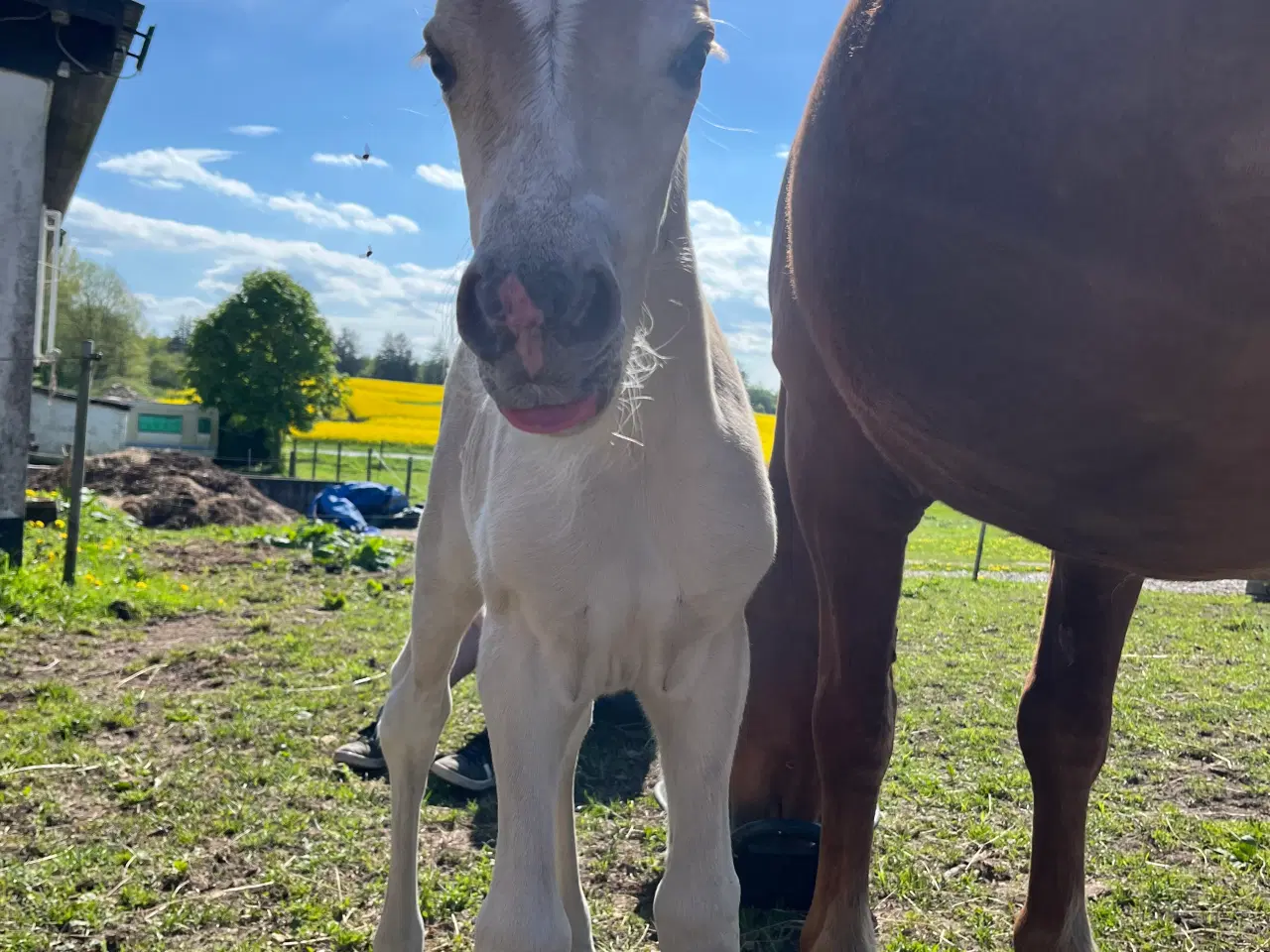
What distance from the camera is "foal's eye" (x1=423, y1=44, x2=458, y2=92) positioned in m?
1.52

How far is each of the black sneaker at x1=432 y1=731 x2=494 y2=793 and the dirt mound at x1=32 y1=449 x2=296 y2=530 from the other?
10946 millimetres

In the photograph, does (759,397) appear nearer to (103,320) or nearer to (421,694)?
(421,694)

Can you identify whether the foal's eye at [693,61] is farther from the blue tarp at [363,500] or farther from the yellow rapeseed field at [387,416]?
the yellow rapeseed field at [387,416]

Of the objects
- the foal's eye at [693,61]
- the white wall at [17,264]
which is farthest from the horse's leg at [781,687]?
the white wall at [17,264]

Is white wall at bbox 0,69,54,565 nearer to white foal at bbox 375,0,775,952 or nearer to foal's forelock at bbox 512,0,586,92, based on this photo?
white foal at bbox 375,0,775,952

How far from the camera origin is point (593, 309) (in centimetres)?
126

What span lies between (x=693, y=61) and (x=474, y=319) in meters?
0.64

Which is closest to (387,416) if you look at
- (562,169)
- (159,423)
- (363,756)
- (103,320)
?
(159,423)

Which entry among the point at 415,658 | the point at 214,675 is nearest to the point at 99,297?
the point at 214,675

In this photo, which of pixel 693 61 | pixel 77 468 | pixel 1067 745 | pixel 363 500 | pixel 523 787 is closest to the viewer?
pixel 693 61

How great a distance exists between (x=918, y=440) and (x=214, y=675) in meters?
5.01

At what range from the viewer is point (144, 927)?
2535 millimetres

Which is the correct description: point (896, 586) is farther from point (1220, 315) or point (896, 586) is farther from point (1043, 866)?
point (1220, 315)

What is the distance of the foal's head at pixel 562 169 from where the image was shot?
Result: 48.6 inches
